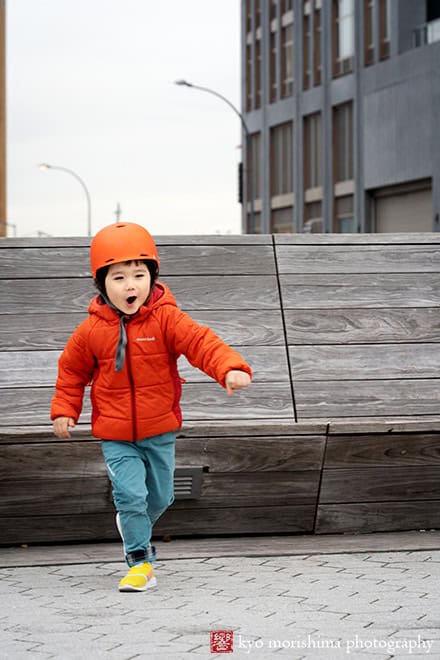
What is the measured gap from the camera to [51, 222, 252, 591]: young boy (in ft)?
16.1

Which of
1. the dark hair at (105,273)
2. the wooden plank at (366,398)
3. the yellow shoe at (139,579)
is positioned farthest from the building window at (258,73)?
the yellow shoe at (139,579)

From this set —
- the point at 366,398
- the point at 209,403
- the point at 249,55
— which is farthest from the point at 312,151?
the point at 209,403

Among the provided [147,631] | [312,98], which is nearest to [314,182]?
[312,98]

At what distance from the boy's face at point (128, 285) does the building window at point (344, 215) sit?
118 feet

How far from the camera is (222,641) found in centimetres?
394

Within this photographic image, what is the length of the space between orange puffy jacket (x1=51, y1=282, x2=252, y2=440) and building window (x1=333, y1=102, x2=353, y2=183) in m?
37.6

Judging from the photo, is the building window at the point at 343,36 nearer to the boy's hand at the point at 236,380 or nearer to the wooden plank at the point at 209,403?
the wooden plank at the point at 209,403

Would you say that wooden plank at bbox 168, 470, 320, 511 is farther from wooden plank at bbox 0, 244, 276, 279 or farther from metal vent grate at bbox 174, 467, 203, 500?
wooden plank at bbox 0, 244, 276, 279

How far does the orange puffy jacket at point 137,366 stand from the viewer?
16.1ft

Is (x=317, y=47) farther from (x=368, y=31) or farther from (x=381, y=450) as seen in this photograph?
(x=381, y=450)

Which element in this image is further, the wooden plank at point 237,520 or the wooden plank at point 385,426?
the wooden plank at point 237,520

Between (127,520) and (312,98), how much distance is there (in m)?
41.6

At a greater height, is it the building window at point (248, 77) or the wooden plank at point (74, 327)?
the building window at point (248, 77)

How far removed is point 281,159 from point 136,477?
44387mm
